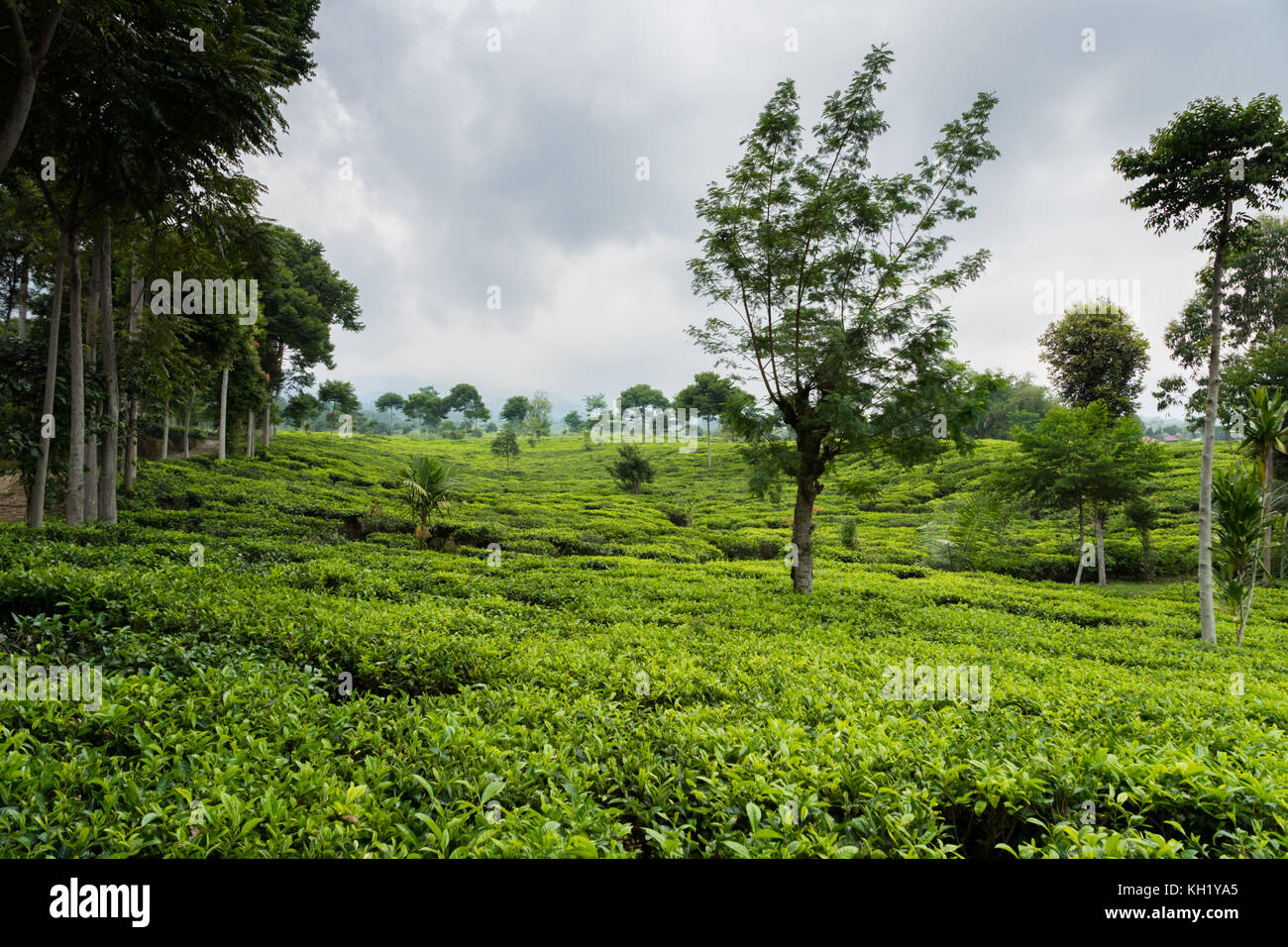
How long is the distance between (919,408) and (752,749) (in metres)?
8.00

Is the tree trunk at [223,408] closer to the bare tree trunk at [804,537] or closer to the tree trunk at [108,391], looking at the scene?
the tree trunk at [108,391]

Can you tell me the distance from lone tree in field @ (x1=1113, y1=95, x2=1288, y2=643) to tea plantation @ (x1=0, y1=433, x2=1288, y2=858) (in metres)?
3.74

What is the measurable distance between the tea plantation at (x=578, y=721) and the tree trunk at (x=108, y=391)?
3053 mm

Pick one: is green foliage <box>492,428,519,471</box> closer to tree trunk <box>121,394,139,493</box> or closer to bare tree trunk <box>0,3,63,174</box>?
tree trunk <box>121,394,139,493</box>

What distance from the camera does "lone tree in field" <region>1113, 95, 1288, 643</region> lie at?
30.4ft

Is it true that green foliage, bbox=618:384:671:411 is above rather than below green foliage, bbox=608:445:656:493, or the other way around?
above

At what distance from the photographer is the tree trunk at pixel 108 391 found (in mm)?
11227

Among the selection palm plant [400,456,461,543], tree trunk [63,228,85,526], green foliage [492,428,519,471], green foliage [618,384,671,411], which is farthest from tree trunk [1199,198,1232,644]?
green foliage [618,384,671,411]

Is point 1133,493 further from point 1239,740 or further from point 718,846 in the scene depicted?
point 718,846

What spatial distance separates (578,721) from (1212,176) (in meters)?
14.1

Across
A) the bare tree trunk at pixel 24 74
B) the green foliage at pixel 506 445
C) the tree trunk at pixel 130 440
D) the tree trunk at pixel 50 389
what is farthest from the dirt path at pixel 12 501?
the green foliage at pixel 506 445

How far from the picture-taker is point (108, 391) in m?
11.5
